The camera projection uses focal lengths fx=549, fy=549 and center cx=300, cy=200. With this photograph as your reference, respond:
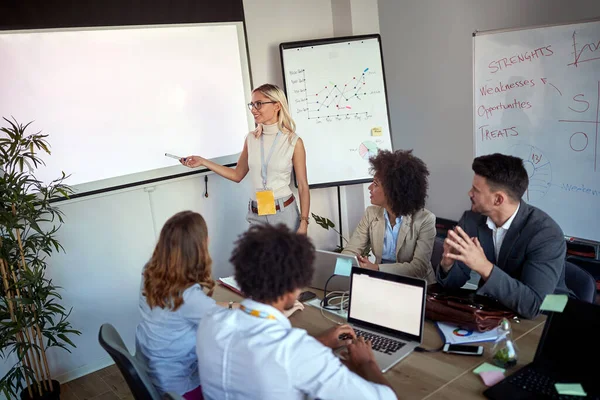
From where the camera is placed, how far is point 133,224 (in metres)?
3.69

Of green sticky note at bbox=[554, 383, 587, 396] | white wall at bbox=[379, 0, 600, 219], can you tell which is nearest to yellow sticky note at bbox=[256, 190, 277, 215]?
white wall at bbox=[379, 0, 600, 219]

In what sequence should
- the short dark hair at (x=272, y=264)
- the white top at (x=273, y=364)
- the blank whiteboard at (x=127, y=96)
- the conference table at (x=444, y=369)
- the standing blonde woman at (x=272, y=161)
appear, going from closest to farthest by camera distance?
the white top at (x=273, y=364)
the short dark hair at (x=272, y=264)
the conference table at (x=444, y=369)
the blank whiteboard at (x=127, y=96)
the standing blonde woman at (x=272, y=161)

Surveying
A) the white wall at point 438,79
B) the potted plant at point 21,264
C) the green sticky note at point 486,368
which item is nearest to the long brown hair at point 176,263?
the green sticky note at point 486,368

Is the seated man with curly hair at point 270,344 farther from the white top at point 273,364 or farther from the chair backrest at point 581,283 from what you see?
the chair backrest at point 581,283

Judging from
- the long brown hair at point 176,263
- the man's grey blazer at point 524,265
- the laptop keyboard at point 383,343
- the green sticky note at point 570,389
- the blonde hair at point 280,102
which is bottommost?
the green sticky note at point 570,389

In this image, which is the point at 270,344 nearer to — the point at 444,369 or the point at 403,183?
the point at 444,369

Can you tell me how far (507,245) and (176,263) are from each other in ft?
4.46

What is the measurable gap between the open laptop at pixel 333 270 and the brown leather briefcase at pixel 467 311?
1.23 ft

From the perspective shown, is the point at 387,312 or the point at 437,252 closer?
the point at 387,312

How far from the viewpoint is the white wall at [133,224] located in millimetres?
3480

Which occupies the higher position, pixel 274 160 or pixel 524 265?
pixel 274 160

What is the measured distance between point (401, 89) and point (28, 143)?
2.99 m

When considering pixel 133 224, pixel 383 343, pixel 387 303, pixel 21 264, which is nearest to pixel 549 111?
pixel 387 303

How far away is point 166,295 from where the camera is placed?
1.97 metres
